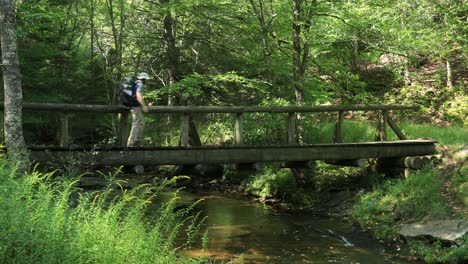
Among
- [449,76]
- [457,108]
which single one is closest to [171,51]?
[457,108]

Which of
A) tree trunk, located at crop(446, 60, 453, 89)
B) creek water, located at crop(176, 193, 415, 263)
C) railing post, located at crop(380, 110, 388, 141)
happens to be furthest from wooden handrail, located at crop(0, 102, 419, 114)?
tree trunk, located at crop(446, 60, 453, 89)

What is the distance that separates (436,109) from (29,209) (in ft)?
58.6

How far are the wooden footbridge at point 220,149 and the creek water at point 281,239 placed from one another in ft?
5.24

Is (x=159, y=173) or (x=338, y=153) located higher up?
(x=338, y=153)

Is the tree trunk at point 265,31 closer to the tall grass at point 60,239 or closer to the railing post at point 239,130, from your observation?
the railing post at point 239,130

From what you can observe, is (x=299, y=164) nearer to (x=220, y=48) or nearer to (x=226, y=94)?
(x=226, y=94)

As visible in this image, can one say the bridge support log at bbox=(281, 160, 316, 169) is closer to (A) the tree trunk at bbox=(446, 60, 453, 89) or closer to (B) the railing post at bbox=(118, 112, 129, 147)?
(B) the railing post at bbox=(118, 112, 129, 147)

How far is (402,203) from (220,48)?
23.6 feet

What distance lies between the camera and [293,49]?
13172 mm

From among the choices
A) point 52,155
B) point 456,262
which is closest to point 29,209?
point 52,155

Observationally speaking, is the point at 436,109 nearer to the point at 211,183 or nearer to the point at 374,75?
the point at 374,75

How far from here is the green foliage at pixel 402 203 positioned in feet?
33.3

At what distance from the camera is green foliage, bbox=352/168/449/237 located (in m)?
10.1

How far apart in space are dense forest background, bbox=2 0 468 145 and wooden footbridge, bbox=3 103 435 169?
1.37 metres
